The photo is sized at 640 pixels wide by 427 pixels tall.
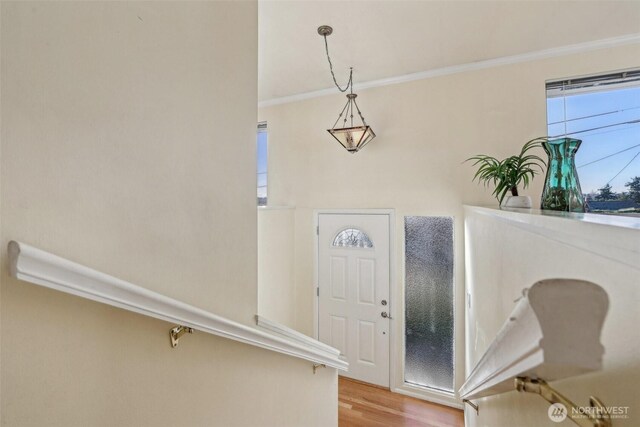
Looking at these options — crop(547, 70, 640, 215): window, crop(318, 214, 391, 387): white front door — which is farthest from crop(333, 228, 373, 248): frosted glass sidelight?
crop(547, 70, 640, 215): window

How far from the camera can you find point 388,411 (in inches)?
Result: 117

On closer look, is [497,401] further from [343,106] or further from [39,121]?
[343,106]

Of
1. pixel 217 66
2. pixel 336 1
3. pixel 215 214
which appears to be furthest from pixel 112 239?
pixel 336 1

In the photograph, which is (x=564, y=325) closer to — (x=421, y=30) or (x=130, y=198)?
(x=130, y=198)

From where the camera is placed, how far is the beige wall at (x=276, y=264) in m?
3.21

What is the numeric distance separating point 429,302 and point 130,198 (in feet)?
10.2

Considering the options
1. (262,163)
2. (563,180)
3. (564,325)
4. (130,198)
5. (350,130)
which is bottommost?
(564,325)

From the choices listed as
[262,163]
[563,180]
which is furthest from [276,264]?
[563,180]

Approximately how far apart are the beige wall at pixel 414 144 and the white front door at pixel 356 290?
0.51ft

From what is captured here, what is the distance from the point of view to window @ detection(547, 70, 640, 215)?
2.41 m

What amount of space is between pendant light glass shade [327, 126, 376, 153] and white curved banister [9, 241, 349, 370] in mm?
2417

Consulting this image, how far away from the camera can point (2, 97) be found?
466 mm

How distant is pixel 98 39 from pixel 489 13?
2.57 metres

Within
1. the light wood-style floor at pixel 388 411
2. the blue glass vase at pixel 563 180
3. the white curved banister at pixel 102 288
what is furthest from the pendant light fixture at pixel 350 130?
the light wood-style floor at pixel 388 411
